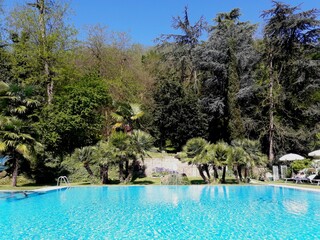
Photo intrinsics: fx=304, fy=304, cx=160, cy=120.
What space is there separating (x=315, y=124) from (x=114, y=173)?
56.8ft

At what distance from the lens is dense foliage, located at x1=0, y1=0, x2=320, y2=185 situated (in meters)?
21.3

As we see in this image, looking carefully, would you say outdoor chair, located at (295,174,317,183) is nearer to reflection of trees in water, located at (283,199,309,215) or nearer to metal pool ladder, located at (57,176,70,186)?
reflection of trees in water, located at (283,199,309,215)

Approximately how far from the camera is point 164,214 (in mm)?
Result: 11016

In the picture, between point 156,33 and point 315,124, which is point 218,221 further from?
point 156,33

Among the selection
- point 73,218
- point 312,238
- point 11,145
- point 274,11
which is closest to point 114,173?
point 11,145

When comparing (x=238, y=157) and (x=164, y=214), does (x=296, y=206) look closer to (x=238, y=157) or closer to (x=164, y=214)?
(x=164, y=214)

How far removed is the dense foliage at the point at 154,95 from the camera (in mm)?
21266

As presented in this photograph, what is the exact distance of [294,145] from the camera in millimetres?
25609

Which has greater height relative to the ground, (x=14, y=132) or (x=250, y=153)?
(x=14, y=132)

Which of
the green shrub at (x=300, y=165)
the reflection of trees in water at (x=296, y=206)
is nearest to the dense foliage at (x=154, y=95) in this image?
the green shrub at (x=300, y=165)

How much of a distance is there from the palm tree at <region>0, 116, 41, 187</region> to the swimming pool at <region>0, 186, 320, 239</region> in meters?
3.22

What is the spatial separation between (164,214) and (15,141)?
11217 millimetres

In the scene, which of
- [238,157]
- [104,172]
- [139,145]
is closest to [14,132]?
[104,172]

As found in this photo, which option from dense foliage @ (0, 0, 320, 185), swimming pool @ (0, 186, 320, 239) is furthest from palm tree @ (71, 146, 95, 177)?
swimming pool @ (0, 186, 320, 239)
